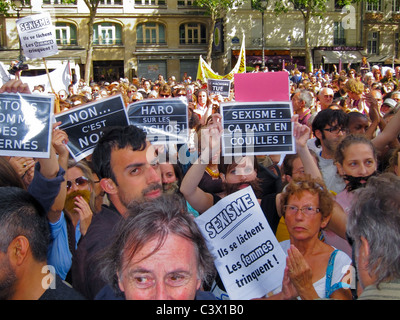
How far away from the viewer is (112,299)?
1926 millimetres

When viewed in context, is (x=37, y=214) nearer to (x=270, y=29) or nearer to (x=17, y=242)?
(x=17, y=242)

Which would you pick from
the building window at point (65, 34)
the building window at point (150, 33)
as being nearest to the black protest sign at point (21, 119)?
the building window at point (65, 34)

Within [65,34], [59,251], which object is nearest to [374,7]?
[65,34]

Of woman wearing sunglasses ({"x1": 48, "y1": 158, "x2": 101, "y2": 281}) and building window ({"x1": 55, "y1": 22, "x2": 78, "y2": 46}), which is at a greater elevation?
building window ({"x1": 55, "y1": 22, "x2": 78, "y2": 46})

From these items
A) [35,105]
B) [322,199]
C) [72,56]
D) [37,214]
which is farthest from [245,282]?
[72,56]

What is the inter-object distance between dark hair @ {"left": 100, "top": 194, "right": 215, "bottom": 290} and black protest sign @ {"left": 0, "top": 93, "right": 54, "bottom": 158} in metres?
1.42

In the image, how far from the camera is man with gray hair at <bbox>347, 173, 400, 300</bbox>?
175 centimetres

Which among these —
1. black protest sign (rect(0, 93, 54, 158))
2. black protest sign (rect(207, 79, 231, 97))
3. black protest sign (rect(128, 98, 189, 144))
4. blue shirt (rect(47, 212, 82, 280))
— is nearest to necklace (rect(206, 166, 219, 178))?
black protest sign (rect(128, 98, 189, 144))

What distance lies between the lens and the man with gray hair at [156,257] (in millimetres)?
1814

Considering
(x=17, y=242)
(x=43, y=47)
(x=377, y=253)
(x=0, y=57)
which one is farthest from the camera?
(x=0, y=57)

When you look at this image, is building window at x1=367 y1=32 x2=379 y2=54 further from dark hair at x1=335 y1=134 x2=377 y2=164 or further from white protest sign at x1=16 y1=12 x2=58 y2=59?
dark hair at x1=335 y1=134 x2=377 y2=164

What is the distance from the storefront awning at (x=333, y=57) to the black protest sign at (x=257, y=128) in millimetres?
34999

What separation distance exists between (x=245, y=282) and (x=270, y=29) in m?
36.7

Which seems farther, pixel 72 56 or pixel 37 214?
pixel 72 56
